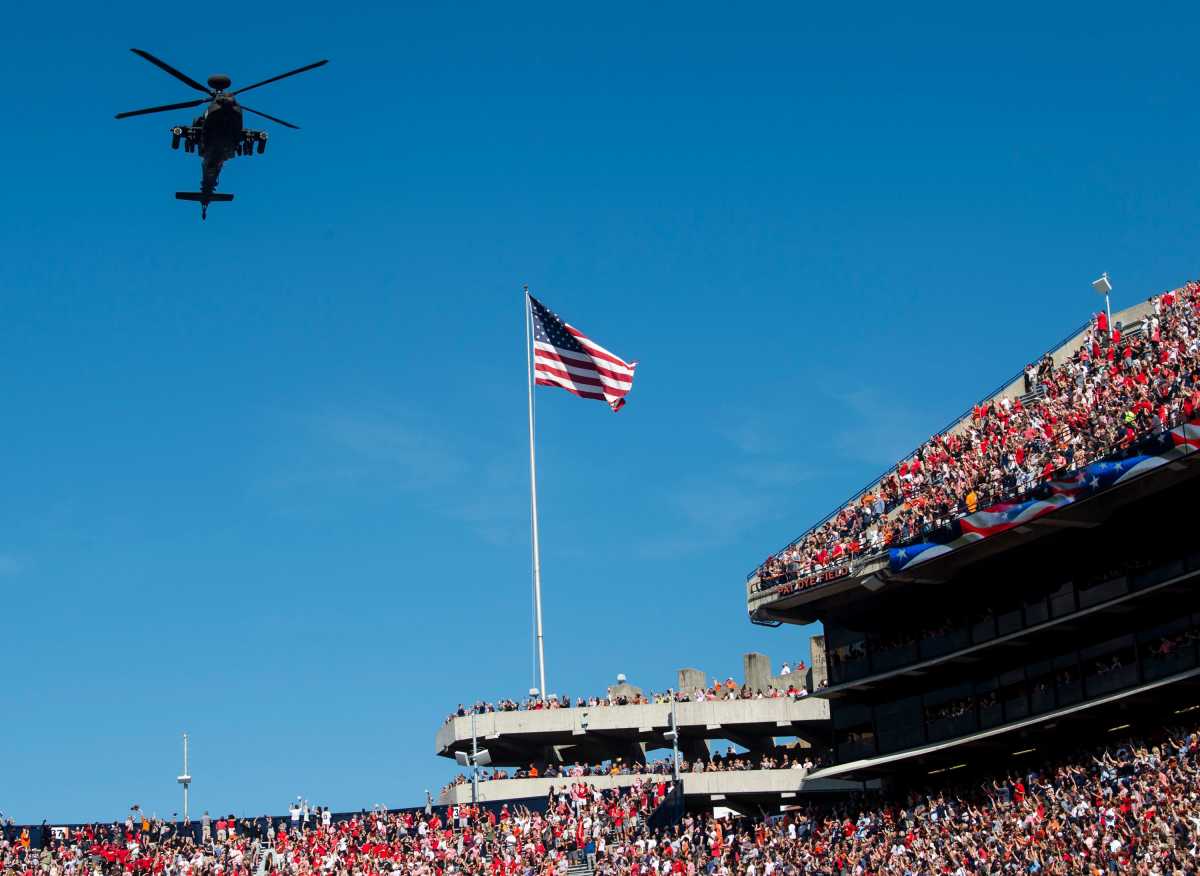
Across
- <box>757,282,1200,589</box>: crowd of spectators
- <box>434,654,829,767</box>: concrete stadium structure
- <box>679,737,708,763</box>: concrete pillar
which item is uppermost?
<box>757,282,1200,589</box>: crowd of spectators

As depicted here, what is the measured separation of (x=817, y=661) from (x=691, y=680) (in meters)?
6.45

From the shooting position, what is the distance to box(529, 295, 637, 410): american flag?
81.1 m

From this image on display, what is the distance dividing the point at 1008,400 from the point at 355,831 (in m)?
30.2

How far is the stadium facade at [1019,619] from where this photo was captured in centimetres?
5991

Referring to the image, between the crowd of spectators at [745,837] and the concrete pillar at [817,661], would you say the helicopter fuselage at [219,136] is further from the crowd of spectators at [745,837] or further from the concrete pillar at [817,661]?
the concrete pillar at [817,661]

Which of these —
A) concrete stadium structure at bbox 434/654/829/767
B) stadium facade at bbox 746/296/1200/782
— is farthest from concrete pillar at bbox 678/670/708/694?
stadium facade at bbox 746/296/1200/782

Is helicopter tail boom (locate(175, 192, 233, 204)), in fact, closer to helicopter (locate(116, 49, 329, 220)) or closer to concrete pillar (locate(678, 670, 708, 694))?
helicopter (locate(116, 49, 329, 220))

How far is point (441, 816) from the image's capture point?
76312 mm

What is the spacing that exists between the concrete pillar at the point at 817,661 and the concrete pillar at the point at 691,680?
18.3 feet

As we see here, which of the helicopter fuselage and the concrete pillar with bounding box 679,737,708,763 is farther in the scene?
the concrete pillar with bounding box 679,737,708,763

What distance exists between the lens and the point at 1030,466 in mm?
62812

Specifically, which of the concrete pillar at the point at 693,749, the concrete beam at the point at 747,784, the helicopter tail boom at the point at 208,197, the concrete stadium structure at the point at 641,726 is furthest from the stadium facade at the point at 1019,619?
the helicopter tail boom at the point at 208,197

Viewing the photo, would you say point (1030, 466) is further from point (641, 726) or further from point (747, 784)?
point (641, 726)

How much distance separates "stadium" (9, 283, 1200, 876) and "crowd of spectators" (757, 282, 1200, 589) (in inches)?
5.2
